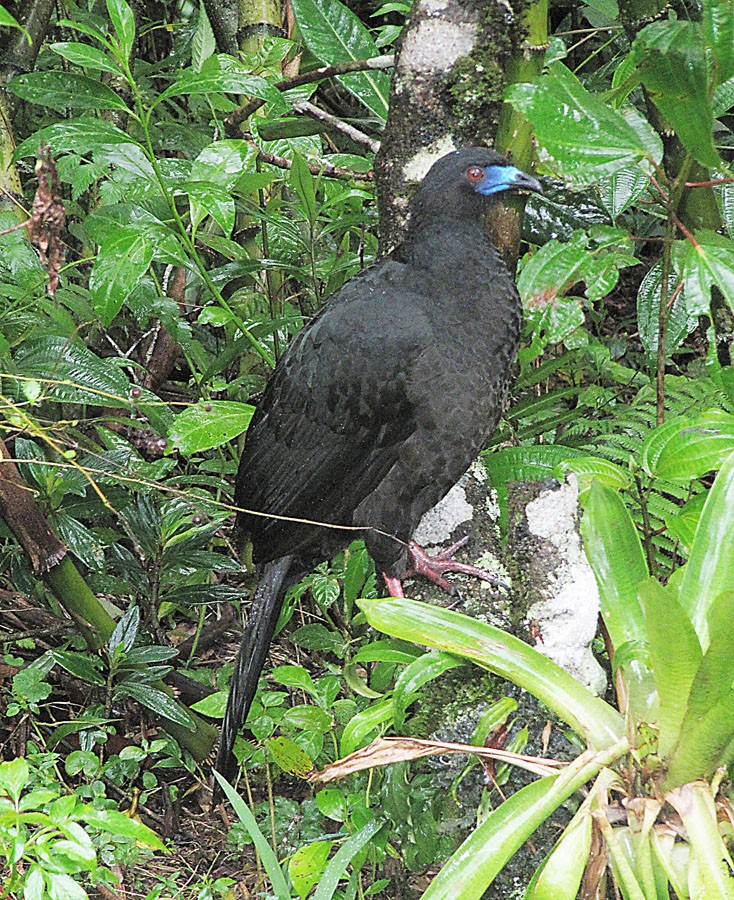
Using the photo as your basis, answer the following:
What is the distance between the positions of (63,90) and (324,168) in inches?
27.2

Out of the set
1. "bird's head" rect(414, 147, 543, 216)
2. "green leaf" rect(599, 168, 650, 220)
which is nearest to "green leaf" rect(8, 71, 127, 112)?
"bird's head" rect(414, 147, 543, 216)

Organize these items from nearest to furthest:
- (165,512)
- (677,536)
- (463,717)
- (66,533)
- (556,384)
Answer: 1. (677,536)
2. (463,717)
3. (66,533)
4. (165,512)
5. (556,384)

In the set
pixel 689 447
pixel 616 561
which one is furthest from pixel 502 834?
pixel 689 447

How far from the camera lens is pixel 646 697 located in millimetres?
1479

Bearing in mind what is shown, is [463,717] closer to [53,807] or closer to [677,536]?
[677,536]

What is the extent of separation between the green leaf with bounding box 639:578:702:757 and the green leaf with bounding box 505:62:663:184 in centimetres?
70

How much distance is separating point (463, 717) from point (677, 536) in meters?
0.56

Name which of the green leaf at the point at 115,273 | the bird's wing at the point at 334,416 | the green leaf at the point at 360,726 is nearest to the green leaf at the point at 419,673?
the green leaf at the point at 360,726

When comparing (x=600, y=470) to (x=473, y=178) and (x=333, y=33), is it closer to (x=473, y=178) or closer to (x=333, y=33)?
(x=473, y=178)

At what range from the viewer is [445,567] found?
6.86 feet

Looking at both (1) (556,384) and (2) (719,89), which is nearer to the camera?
(2) (719,89)

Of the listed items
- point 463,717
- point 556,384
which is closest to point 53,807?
point 463,717

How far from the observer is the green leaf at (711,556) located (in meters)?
1.48

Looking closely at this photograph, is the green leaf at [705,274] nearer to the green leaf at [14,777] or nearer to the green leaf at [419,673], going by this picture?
the green leaf at [419,673]
